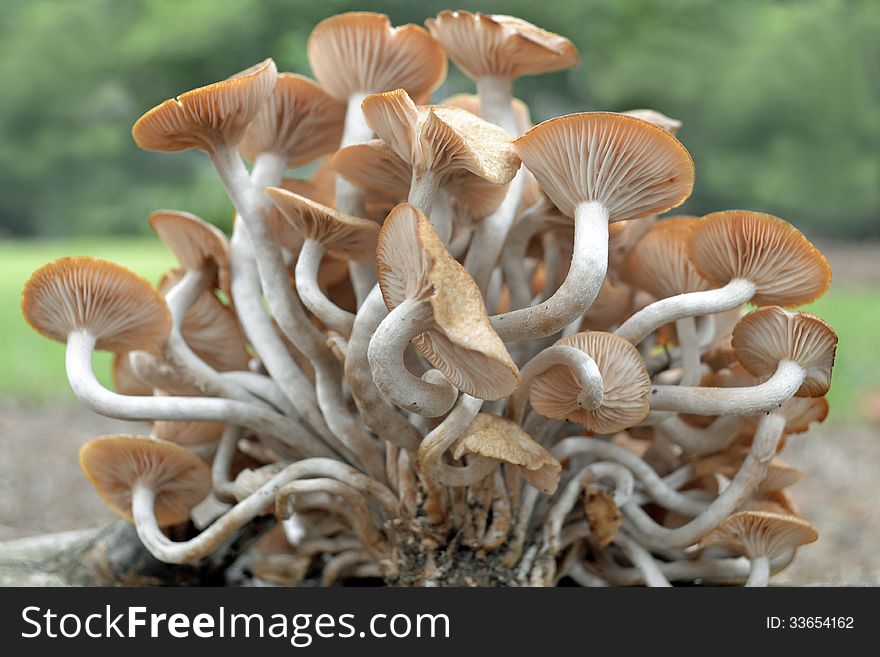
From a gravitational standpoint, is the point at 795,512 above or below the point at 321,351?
below

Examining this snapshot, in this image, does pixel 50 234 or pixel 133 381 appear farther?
pixel 50 234

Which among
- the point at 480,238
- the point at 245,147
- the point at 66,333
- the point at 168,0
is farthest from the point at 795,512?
the point at 168,0

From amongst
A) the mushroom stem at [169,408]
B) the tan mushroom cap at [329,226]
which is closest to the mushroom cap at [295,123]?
the tan mushroom cap at [329,226]

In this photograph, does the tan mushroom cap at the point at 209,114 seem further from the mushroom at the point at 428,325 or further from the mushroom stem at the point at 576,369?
the mushroom stem at the point at 576,369

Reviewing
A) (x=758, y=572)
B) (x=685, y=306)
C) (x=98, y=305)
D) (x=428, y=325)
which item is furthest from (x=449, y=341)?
(x=758, y=572)

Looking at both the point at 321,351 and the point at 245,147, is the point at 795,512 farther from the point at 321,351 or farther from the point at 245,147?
the point at 245,147

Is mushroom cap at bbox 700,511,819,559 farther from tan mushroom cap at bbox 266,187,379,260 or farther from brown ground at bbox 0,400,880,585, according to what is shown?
brown ground at bbox 0,400,880,585

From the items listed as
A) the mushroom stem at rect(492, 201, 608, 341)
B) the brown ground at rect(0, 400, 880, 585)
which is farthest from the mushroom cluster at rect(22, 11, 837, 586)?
the brown ground at rect(0, 400, 880, 585)
